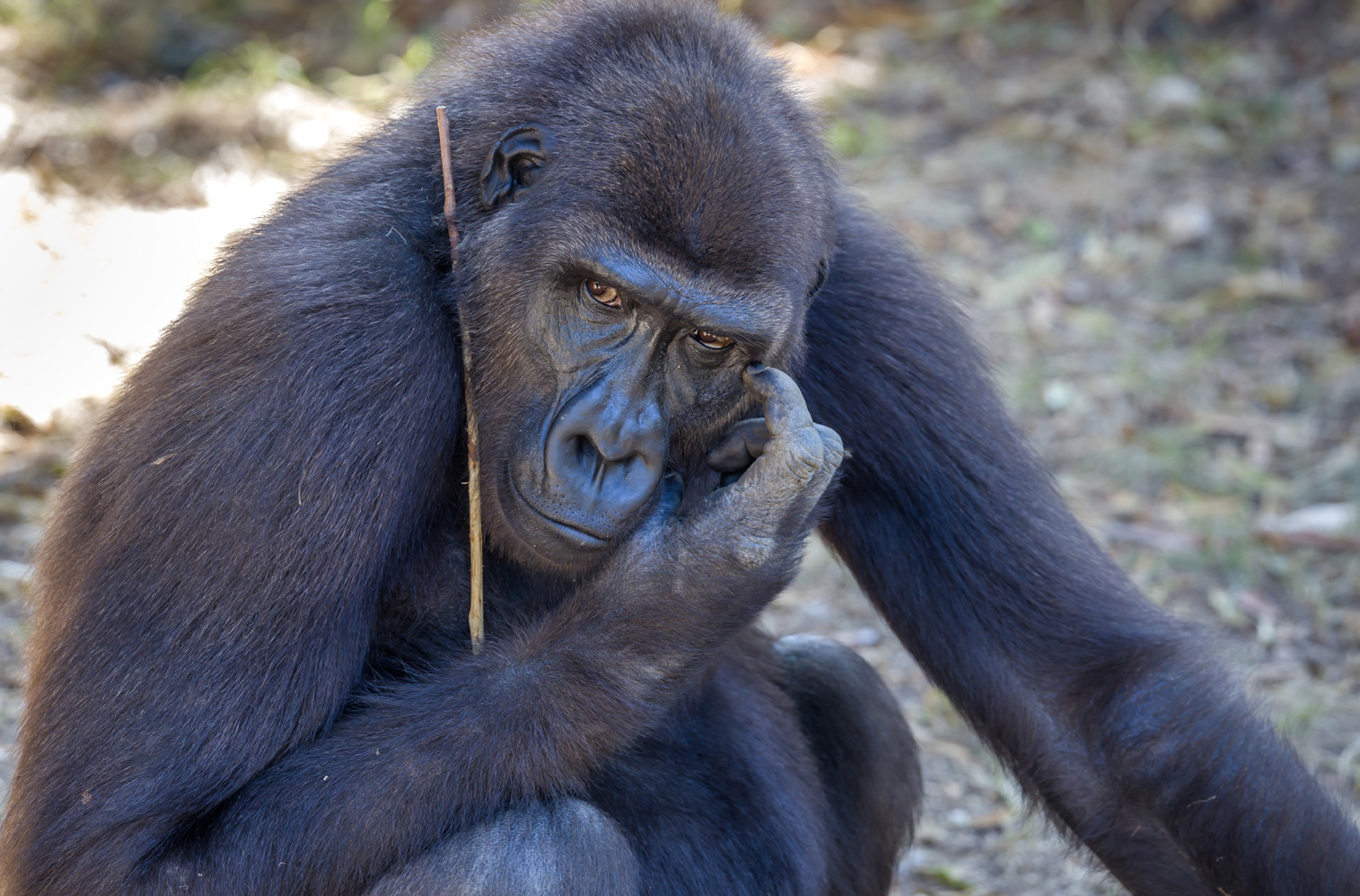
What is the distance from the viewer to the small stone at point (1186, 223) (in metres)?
8.62

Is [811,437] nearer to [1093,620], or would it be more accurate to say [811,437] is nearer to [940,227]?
[1093,620]

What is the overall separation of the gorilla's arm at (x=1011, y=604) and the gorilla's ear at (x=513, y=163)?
1.01 m

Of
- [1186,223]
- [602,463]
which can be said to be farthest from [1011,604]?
[1186,223]

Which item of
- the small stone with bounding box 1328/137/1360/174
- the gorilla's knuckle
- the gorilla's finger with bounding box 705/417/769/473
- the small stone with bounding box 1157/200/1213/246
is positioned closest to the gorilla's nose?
the gorilla's finger with bounding box 705/417/769/473

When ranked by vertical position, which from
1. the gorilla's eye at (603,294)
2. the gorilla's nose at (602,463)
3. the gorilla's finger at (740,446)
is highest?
the gorilla's eye at (603,294)

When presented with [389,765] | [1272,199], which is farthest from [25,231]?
[1272,199]

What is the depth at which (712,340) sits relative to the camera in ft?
11.7

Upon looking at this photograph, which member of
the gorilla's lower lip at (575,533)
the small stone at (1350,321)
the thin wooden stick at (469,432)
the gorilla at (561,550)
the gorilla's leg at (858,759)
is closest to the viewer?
the gorilla at (561,550)

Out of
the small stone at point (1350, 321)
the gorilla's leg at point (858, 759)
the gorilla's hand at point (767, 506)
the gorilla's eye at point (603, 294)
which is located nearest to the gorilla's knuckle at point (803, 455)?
the gorilla's hand at point (767, 506)

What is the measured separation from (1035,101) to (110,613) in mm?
8231

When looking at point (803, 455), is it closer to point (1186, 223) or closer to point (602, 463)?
point (602, 463)

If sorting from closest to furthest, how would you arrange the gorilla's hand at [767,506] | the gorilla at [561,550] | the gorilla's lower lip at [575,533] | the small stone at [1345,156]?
the gorilla at [561,550] < the gorilla's hand at [767,506] < the gorilla's lower lip at [575,533] < the small stone at [1345,156]

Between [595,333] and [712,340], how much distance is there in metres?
0.30

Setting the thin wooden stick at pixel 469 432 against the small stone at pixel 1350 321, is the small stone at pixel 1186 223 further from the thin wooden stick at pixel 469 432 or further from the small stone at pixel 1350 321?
the thin wooden stick at pixel 469 432
